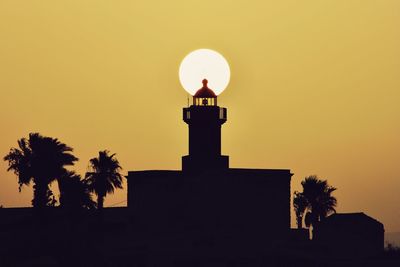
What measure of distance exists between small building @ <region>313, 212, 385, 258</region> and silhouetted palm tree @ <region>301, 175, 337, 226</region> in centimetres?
92

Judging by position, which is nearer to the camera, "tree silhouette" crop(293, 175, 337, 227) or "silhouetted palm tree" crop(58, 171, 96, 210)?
"silhouetted palm tree" crop(58, 171, 96, 210)

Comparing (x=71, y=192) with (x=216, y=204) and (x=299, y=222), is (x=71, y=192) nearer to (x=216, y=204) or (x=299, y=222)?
(x=216, y=204)

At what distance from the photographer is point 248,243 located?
64938 mm

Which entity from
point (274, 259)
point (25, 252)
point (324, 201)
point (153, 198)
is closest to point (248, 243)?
point (274, 259)

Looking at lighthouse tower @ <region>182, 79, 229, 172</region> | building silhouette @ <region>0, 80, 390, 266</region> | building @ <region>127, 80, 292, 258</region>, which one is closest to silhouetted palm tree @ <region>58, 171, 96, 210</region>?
building silhouette @ <region>0, 80, 390, 266</region>

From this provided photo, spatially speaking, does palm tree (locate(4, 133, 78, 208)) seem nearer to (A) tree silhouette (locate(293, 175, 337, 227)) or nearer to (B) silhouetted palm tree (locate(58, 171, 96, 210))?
(B) silhouetted palm tree (locate(58, 171, 96, 210))

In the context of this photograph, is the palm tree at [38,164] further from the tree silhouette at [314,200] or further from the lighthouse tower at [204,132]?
the tree silhouette at [314,200]

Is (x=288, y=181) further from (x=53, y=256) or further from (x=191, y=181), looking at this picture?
(x=53, y=256)

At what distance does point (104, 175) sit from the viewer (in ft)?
247

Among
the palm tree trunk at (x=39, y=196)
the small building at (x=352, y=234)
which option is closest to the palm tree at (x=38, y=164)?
the palm tree trunk at (x=39, y=196)

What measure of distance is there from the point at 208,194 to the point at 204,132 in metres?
4.18

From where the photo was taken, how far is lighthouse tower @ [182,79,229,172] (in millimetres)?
71062

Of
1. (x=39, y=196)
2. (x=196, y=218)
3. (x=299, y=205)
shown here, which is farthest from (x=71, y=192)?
(x=299, y=205)

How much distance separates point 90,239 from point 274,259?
10.8 m
